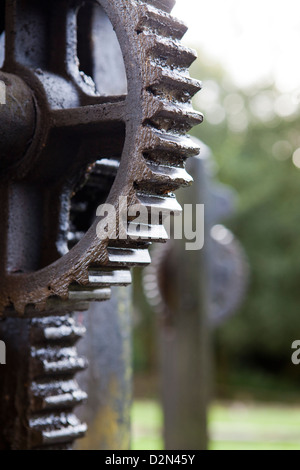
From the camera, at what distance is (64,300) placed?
A: 1.64 m

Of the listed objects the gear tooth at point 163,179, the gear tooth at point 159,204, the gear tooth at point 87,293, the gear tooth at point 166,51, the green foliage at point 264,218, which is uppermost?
the green foliage at point 264,218

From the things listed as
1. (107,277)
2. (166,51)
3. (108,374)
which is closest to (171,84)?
(166,51)

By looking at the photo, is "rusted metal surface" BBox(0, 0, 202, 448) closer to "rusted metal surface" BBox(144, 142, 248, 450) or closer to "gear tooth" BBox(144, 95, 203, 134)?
"gear tooth" BBox(144, 95, 203, 134)

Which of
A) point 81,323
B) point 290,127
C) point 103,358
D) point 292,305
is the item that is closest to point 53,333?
point 81,323

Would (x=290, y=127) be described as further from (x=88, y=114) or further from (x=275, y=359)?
(x=88, y=114)

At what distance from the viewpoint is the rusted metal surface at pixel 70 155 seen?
4.96 ft

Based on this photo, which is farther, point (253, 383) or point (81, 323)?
point (253, 383)

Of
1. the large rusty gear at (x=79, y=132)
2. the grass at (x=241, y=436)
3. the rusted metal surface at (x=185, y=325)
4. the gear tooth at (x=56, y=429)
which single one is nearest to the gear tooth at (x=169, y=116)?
the large rusty gear at (x=79, y=132)

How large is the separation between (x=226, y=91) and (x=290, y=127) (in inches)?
108

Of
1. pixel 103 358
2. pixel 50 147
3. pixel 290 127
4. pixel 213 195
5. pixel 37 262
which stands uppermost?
pixel 290 127

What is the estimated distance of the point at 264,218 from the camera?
22250 millimetres

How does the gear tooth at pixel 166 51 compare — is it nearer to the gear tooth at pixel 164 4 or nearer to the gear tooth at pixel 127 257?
the gear tooth at pixel 164 4

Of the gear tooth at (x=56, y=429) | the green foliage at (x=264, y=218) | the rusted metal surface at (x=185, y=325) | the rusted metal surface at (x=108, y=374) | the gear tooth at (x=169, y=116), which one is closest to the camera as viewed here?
the gear tooth at (x=169, y=116)

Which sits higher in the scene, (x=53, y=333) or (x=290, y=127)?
(x=290, y=127)
